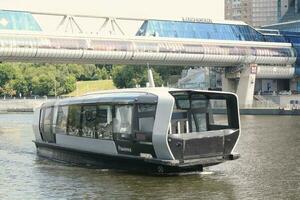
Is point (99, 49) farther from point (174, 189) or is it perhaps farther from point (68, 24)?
point (174, 189)

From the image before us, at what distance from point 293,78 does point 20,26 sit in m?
52.3

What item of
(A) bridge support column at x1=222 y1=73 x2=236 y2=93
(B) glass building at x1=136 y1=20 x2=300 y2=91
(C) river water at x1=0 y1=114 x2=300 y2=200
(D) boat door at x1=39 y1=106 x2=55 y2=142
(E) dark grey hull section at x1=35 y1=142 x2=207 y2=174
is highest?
(B) glass building at x1=136 y1=20 x2=300 y2=91

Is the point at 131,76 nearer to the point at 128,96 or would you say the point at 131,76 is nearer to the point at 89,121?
the point at 89,121

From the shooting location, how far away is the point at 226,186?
20688 millimetres

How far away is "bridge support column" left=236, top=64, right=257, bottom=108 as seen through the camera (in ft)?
339

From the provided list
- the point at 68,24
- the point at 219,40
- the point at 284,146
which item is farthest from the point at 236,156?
the point at 219,40

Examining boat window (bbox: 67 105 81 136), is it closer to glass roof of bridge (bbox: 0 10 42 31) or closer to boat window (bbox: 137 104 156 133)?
boat window (bbox: 137 104 156 133)

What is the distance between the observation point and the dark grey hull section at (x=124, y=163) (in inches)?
866

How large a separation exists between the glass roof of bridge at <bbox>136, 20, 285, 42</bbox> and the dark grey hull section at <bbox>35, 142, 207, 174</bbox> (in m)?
73.0

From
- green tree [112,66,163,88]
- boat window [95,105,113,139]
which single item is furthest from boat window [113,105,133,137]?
green tree [112,66,163,88]

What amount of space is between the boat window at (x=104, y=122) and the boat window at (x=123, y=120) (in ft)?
1.49

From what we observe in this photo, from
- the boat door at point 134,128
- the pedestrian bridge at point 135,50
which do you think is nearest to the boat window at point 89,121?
the boat door at point 134,128

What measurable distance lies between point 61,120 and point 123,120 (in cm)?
583

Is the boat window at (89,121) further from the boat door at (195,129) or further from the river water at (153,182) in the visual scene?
the boat door at (195,129)
